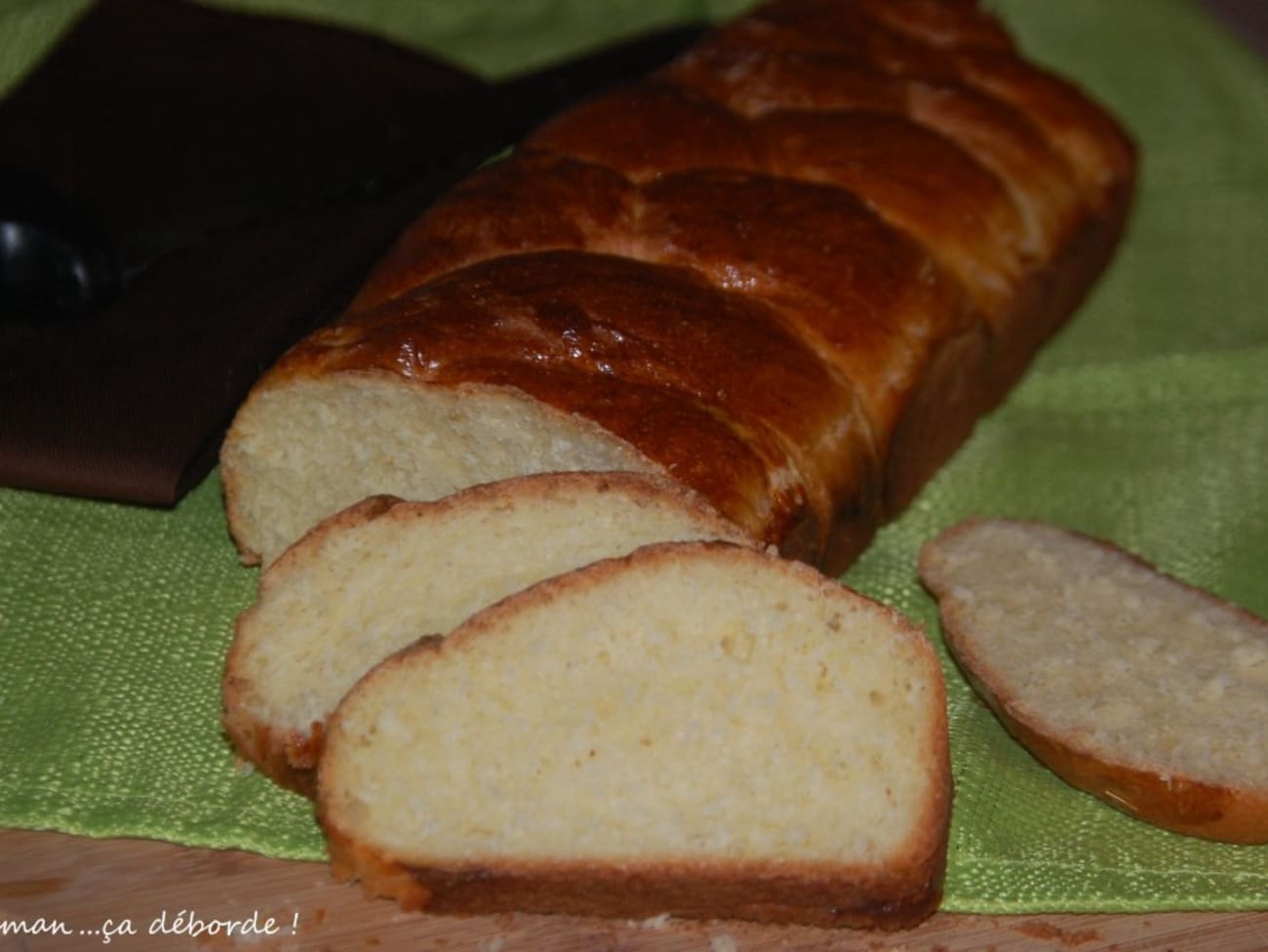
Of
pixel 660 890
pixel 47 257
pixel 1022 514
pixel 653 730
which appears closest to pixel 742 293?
pixel 1022 514

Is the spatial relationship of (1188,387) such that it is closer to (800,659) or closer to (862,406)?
(862,406)

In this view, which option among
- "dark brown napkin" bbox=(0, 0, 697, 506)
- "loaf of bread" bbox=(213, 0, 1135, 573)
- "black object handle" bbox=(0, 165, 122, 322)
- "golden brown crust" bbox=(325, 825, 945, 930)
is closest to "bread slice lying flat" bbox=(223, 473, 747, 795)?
"loaf of bread" bbox=(213, 0, 1135, 573)

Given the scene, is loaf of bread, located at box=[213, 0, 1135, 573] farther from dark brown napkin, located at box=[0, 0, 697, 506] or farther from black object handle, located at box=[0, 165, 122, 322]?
black object handle, located at box=[0, 165, 122, 322]

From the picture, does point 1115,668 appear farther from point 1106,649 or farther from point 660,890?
point 660,890

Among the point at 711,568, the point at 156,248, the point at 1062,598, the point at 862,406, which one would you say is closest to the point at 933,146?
the point at 862,406

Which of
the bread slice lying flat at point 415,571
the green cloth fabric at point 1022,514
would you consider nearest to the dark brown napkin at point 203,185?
the green cloth fabric at point 1022,514
